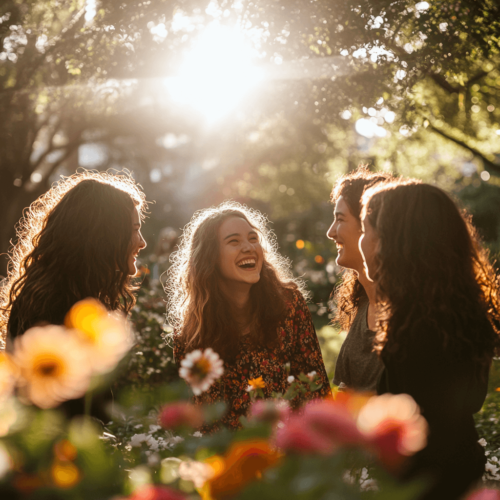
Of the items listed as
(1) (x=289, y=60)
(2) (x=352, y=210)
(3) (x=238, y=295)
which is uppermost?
(1) (x=289, y=60)

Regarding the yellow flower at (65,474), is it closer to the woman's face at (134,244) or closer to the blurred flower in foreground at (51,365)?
the blurred flower in foreground at (51,365)

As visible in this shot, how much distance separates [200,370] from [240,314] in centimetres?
194

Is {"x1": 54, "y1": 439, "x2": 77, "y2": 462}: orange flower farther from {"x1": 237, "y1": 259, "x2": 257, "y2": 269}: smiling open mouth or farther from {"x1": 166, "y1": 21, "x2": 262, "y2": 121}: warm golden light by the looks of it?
{"x1": 166, "y1": 21, "x2": 262, "y2": 121}: warm golden light

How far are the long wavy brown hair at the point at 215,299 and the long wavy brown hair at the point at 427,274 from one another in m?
1.24

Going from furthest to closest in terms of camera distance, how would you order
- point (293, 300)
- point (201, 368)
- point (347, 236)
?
point (293, 300) < point (347, 236) < point (201, 368)

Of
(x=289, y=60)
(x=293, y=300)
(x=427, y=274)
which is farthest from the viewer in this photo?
(x=289, y=60)

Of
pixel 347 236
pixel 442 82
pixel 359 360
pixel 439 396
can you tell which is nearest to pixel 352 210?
pixel 347 236

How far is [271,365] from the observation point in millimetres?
2842

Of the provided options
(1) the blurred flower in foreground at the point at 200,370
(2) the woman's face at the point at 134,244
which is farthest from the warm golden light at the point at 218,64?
(1) the blurred flower in foreground at the point at 200,370

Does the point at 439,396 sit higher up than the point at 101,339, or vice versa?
the point at 101,339

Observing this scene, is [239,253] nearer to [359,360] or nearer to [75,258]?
[359,360]

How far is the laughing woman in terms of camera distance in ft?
9.24

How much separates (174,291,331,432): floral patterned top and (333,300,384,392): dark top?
0.72 feet

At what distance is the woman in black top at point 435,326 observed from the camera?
5.03ft
